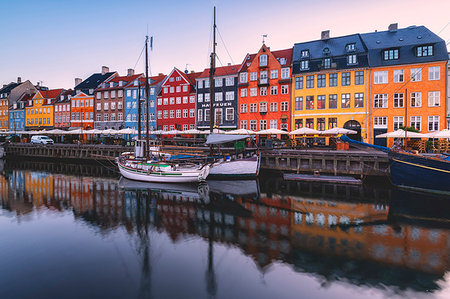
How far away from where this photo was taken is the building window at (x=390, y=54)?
37688 mm

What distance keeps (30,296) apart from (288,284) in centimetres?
785

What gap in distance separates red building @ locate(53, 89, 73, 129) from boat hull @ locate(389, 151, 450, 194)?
6819 cm

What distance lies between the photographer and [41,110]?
235ft

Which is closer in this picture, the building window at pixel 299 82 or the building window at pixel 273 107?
the building window at pixel 299 82

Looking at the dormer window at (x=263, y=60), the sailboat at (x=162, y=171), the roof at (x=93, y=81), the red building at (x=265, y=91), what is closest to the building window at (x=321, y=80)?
the red building at (x=265, y=91)

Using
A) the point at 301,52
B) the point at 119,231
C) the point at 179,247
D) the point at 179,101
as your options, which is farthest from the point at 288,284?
the point at 179,101

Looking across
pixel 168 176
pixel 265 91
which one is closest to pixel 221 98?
pixel 265 91

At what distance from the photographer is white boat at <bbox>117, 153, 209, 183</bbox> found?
2380cm

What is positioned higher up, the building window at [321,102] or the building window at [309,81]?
the building window at [309,81]

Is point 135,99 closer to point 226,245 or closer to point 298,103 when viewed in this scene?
point 298,103

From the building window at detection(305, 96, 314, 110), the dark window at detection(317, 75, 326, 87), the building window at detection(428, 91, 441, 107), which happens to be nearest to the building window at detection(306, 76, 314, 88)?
the dark window at detection(317, 75, 326, 87)

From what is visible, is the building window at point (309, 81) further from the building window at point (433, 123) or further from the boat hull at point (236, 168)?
the boat hull at point (236, 168)

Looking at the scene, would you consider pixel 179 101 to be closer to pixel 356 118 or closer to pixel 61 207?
pixel 356 118

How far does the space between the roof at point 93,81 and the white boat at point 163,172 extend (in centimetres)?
4888
